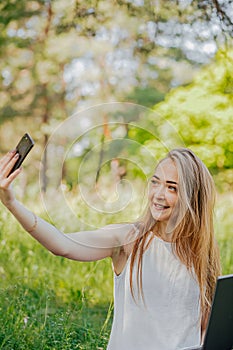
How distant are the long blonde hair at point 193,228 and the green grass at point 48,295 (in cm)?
130

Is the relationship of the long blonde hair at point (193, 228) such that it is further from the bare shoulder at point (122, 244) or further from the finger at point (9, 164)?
the finger at point (9, 164)

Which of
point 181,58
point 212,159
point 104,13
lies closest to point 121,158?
point 104,13

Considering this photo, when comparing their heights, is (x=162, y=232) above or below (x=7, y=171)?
below

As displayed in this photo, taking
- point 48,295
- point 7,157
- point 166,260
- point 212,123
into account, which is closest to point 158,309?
point 166,260

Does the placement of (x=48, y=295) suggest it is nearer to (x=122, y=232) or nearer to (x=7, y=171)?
(x=122, y=232)

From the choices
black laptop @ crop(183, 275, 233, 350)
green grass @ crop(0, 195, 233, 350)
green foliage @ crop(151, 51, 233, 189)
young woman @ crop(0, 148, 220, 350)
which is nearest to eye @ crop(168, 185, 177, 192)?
young woman @ crop(0, 148, 220, 350)

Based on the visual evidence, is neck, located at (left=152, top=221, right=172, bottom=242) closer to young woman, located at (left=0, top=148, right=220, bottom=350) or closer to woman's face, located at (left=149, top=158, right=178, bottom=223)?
young woman, located at (left=0, top=148, right=220, bottom=350)

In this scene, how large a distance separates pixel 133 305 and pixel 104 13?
4460mm

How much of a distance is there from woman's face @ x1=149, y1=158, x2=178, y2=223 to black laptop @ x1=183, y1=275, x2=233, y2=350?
0.42 m

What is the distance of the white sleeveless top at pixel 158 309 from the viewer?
1.97 meters

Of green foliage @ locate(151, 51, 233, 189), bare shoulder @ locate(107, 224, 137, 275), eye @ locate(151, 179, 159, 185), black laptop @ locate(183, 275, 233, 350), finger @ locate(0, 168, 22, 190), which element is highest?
green foliage @ locate(151, 51, 233, 189)

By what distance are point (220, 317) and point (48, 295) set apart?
6.54 feet

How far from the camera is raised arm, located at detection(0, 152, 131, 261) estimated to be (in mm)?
1615

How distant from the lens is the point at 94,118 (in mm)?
1993
